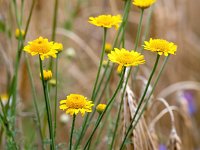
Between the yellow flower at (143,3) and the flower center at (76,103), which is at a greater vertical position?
the yellow flower at (143,3)

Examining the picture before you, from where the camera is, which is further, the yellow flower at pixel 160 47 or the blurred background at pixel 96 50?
the blurred background at pixel 96 50

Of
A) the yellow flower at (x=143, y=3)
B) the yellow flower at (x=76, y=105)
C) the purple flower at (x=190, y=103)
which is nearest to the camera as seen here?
the yellow flower at (x=76, y=105)

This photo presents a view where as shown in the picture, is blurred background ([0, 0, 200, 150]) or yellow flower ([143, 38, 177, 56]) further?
blurred background ([0, 0, 200, 150])

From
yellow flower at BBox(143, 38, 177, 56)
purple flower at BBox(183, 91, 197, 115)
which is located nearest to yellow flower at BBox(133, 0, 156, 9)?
yellow flower at BBox(143, 38, 177, 56)

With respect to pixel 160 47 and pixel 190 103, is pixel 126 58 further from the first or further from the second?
pixel 190 103

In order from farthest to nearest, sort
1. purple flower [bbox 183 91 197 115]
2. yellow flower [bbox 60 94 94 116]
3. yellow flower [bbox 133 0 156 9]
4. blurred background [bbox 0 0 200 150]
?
purple flower [bbox 183 91 197 115], blurred background [bbox 0 0 200 150], yellow flower [bbox 133 0 156 9], yellow flower [bbox 60 94 94 116]

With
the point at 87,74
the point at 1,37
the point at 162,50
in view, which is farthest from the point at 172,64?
the point at 162,50

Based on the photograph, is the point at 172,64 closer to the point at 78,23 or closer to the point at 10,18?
the point at 78,23

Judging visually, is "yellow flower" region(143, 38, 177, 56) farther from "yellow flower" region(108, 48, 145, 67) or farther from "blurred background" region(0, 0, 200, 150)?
"blurred background" region(0, 0, 200, 150)

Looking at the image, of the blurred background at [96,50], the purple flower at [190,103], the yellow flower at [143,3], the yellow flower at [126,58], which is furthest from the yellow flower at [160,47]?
the purple flower at [190,103]

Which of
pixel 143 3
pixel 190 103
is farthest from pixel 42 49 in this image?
pixel 190 103

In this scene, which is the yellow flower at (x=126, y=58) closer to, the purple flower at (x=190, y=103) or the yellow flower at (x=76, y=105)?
the yellow flower at (x=76, y=105)
